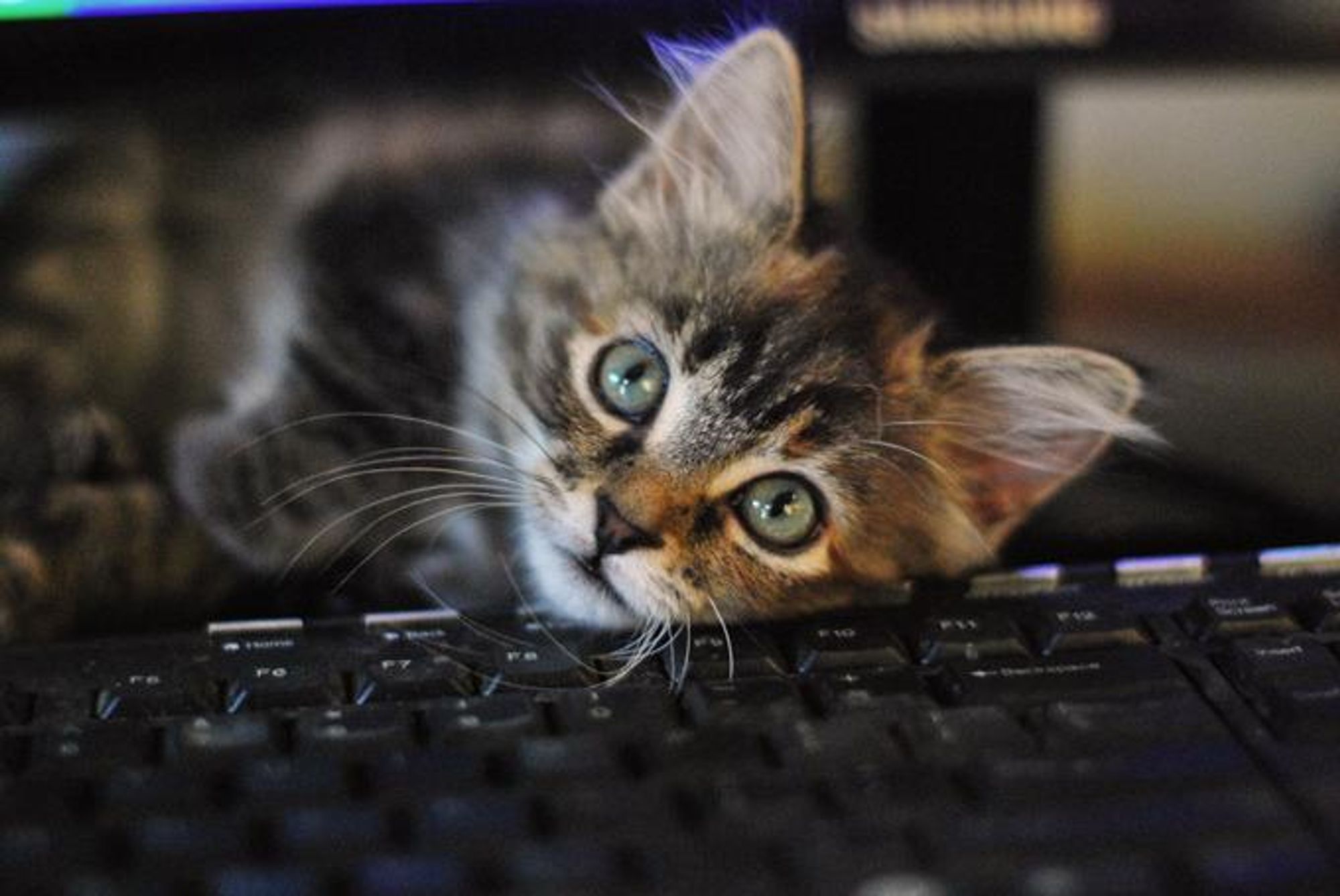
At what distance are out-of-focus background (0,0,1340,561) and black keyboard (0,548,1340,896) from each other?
28 cm

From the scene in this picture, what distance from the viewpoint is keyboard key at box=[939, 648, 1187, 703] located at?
0.67m

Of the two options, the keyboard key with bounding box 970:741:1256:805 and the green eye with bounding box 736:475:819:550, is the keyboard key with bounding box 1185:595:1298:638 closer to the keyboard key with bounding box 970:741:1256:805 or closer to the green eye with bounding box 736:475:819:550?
the keyboard key with bounding box 970:741:1256:805

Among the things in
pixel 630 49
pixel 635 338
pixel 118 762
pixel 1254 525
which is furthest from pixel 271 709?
pixel 1254 525

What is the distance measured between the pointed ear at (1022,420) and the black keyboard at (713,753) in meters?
0.14

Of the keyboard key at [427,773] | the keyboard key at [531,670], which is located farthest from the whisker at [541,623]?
the keyboard key at [427,773]

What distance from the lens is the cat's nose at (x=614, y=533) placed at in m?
0.84

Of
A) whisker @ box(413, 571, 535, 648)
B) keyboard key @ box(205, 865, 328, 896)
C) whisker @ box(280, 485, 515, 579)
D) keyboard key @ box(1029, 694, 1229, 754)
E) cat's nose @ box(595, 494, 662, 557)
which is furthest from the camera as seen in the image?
whisker @ box(280, 485, 515, 579)

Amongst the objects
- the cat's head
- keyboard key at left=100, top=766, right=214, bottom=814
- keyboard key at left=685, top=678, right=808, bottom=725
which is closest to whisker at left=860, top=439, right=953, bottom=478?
the cat's head

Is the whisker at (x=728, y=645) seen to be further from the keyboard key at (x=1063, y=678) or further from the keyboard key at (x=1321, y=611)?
the keyboard key at (x=1321, y=611)

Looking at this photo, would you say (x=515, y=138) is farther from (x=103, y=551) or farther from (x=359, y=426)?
(x=103, y=551)

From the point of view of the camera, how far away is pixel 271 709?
0.66 m

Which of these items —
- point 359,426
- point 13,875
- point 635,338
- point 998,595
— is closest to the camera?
point 13,875

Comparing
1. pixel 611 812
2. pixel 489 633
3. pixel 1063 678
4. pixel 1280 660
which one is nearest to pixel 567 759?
pixel 611 812

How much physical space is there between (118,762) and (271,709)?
0.25ft
